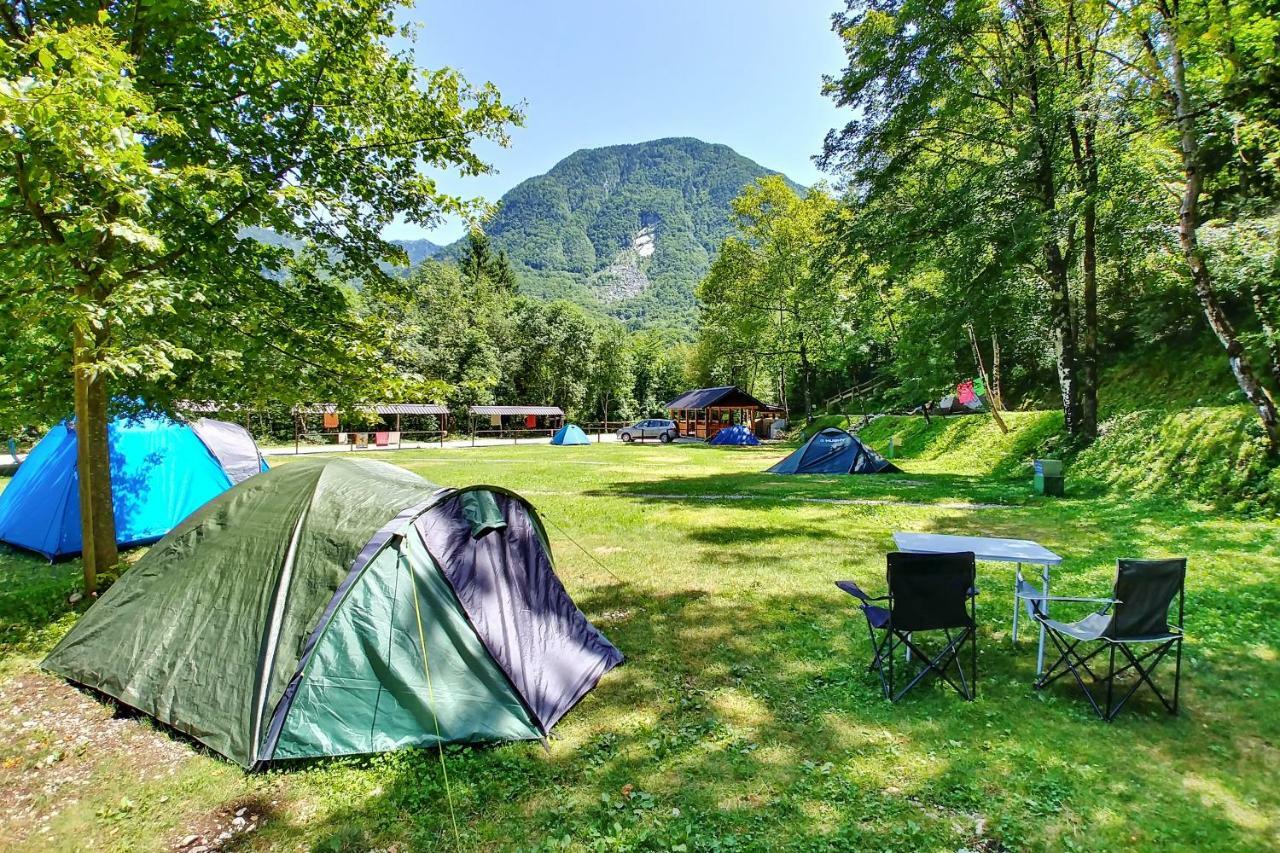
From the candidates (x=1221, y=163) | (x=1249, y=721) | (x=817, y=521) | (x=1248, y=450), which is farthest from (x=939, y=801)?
(x=1221, y=163)

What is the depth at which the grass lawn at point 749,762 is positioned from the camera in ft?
9.93

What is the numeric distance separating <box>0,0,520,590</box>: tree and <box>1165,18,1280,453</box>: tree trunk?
35.5 ft

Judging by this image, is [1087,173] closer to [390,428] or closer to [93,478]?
[93,478]

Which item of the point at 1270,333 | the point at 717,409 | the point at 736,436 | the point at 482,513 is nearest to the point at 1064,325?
the point at 1270,333

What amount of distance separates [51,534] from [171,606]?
6.03m

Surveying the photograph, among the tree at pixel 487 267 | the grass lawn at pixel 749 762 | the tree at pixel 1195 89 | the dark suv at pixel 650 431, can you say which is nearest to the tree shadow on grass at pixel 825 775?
the grass lawn at pixel 749 762

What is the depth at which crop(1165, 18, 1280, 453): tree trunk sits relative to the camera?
9.24 metres

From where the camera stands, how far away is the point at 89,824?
3.15m

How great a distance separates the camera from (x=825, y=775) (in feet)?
11.3

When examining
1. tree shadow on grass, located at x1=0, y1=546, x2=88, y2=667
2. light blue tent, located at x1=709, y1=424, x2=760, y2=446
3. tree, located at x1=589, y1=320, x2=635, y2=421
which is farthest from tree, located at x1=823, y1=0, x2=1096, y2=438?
tree, located at x1=589, y1=320, x2=635, y2=421

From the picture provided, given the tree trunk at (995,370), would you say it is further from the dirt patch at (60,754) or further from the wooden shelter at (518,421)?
the wooden shelter at (518,421)

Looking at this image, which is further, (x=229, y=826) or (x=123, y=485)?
(x=123, y=485)

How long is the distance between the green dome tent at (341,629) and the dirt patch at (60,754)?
6.5 inches

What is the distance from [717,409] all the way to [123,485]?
32.5m
